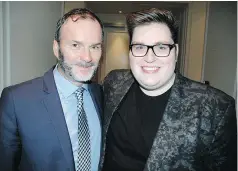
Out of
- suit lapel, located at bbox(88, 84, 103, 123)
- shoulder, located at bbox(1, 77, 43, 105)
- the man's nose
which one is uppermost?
the man's nose

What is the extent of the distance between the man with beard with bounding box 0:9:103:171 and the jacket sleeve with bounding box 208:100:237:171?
27.6 inches

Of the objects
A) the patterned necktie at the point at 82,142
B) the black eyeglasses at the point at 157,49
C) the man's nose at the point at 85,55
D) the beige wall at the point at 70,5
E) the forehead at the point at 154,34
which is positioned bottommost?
the patterned necktie at the point at 82,142

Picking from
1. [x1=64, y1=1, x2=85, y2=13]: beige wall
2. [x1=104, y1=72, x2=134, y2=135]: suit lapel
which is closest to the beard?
[x1=104, y1=72, x2=134, y2=135]: suit lapel

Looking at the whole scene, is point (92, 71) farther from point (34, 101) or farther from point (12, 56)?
point (12, 56)

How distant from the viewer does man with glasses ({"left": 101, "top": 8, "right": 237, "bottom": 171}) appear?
1205 millimetres

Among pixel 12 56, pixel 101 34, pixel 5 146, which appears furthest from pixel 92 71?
pixel 5 146

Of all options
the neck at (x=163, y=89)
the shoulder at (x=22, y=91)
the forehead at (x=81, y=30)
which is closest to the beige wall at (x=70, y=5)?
the forehead at (x=81, y=30)

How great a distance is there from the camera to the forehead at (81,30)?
54.4 inches

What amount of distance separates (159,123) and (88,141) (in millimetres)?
451

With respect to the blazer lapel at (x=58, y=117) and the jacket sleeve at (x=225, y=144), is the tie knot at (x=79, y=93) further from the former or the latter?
the jacket sleeve at (x=225, y=144)

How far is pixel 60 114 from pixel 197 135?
2.58ft

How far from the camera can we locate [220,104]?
121cm

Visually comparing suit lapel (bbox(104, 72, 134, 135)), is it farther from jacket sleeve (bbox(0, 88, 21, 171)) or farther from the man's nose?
jacket sleeve (bbox(0, 88, 21, 171))

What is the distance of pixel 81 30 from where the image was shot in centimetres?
138
